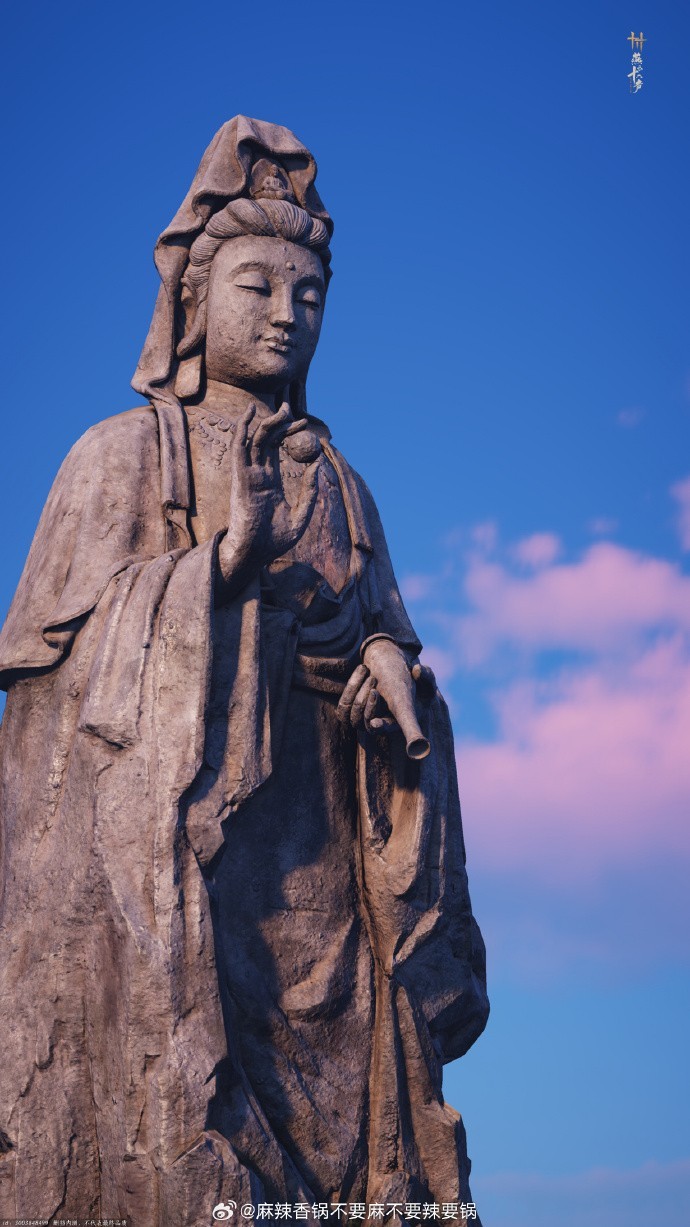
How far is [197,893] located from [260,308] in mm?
3228

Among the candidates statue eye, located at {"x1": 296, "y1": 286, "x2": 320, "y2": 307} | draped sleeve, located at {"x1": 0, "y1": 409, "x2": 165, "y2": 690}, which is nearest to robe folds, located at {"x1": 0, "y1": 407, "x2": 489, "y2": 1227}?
draped sleeve, located at {"x1": 0, "y1": 409, "x2": 165, "y2": 690}

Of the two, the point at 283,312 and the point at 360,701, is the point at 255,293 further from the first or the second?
the point at 360,701

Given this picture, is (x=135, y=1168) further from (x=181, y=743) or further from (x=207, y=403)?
(x=207, y=403)

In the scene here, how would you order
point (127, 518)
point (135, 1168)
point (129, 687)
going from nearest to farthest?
point (135, 1168), point (129, 687), point (127, 518)

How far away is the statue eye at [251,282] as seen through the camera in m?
10.9

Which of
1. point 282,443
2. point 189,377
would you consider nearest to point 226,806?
point 282,443

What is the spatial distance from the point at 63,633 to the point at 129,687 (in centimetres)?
64

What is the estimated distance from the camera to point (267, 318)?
35.9ft

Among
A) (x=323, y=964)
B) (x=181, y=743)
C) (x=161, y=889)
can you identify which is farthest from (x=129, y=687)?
(x=323, y=964)

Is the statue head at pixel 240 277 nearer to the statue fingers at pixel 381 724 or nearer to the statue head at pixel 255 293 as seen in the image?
the statue head at pixel 255 293

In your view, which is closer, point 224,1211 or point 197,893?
point 224,1211

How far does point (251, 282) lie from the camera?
10.9m

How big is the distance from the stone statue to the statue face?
0.05 feet

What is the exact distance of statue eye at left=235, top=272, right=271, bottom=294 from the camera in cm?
1087
